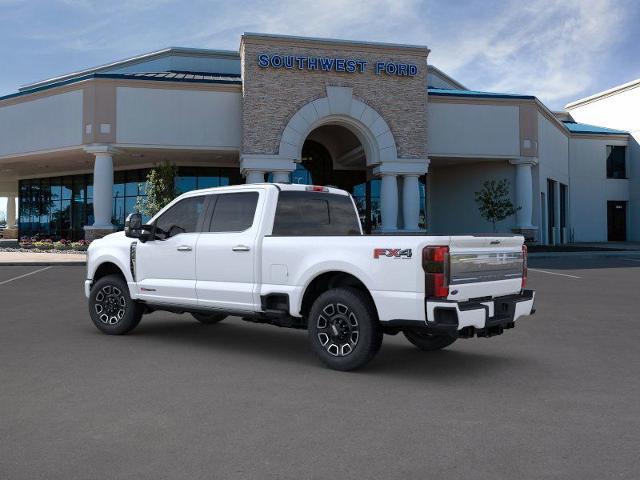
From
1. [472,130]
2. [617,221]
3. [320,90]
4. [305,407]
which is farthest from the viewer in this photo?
[617,221]

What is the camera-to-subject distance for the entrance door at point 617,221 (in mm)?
46312

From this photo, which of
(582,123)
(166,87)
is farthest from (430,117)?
(582,123)

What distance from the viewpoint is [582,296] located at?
1360 cm

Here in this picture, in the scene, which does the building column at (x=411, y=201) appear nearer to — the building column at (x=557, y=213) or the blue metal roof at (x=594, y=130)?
the building column at (x=557, y=213)

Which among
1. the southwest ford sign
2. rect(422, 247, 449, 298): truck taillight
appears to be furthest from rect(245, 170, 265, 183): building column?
rect(422, 247, 449, 298): truck taillight

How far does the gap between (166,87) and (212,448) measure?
28.4 m

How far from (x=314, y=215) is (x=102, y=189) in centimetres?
2517

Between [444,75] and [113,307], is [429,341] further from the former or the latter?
[444,75]

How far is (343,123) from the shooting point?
31.3 meters

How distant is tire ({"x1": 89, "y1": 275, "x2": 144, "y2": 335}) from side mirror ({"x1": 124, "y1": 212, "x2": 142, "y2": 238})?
822 mm

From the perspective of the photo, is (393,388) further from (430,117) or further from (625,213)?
(625,213)

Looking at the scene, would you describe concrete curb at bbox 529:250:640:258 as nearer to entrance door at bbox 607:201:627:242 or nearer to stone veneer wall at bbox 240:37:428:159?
stone veneer wall at bbox 240:37:428:159

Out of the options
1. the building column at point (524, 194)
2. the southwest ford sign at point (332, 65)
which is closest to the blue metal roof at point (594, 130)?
the building column at point (524, 194)

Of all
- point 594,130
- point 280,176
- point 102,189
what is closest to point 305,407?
point 280,176
